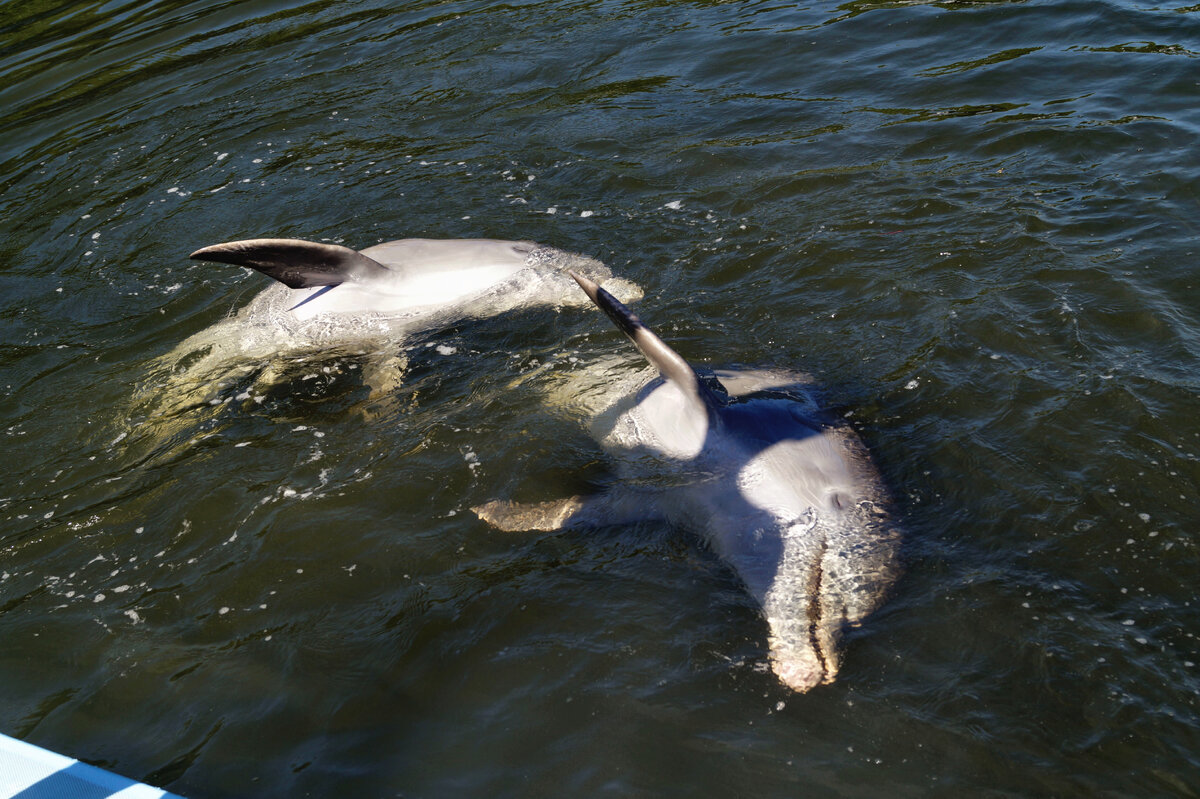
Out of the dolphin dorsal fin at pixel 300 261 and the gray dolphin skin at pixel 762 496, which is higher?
the dolphin dorsal fin at pixel 300 261

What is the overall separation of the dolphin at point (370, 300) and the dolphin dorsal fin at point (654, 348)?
2.39m

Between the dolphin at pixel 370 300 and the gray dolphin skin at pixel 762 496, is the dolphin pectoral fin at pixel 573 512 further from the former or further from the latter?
the dolphin at pixel 370 300

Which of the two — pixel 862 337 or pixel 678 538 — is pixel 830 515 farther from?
pixel 862 337

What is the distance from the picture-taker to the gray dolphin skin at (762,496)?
4625 mm

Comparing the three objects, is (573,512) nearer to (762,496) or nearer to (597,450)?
(597,450)

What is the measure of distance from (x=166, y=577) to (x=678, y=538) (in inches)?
115

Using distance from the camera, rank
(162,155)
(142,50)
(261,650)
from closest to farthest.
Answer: (261,650)
(162,155)
(142,50)

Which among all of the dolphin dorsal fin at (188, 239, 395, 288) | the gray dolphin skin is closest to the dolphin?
the dolphin dorsal fin at (188, 239, 395, 288)

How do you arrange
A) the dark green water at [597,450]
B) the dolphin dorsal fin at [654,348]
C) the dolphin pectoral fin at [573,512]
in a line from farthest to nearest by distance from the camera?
the dolphin pectoral fin at [573,512] < the dolphin dorsal fin at [654,348] < the dark green water at [597,450]

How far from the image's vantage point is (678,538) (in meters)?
5.27

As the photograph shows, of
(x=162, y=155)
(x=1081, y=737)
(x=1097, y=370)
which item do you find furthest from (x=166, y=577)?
(x=162, y=155)

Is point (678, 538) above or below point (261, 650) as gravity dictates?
below

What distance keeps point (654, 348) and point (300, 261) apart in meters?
3.36

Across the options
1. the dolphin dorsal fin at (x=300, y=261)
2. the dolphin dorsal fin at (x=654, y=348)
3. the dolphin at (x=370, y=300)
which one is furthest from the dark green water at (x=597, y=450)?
the dolphin dorsal fin at (x=654, y=348)
